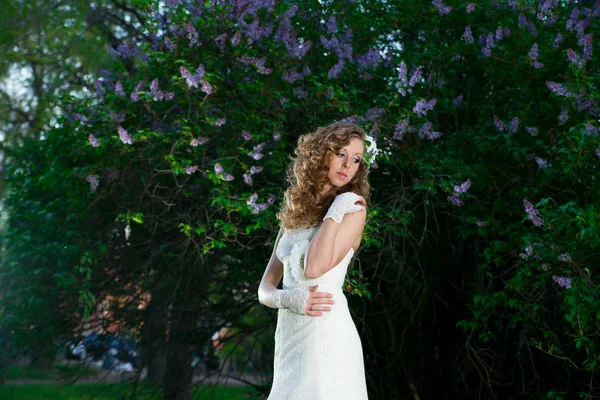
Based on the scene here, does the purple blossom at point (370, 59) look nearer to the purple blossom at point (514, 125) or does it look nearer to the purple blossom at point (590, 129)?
the purple blossom at point (514, 125)

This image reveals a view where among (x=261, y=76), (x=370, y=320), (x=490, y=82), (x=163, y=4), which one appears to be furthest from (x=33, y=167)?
(x=490, y=82)

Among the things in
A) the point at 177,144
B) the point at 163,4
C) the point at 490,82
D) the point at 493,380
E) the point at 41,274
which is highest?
the point at 163,4

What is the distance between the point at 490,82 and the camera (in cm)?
645

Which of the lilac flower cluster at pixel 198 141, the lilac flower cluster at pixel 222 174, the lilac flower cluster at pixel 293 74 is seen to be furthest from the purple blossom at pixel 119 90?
the lilac flower cluster at pixel 293 74

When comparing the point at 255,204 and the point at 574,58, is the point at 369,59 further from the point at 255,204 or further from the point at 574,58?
the point at 574,58

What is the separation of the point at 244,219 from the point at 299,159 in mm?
2971

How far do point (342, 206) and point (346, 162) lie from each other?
22cm

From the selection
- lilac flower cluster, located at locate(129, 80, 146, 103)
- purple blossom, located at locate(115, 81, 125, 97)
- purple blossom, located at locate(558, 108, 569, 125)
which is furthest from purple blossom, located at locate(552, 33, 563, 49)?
purple blossom, located at locate(115, 81, 125, 97)

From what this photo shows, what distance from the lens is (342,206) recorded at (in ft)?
9.21

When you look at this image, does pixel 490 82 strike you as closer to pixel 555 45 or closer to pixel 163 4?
pixel 555 45

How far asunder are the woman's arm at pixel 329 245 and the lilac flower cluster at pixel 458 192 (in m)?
2.43

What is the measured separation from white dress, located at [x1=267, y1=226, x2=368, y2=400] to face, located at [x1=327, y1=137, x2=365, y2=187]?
0.20 m

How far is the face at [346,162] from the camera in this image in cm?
296

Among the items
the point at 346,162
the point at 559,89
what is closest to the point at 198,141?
the point at 559,89
